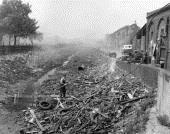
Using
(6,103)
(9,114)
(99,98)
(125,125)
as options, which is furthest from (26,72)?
(125,125)

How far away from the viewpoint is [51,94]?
68.2 feet

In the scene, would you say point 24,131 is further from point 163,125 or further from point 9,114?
point 163,125

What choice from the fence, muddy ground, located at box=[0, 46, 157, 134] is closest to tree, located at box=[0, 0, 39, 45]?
the fence

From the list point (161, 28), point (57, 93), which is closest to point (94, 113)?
point (57, 93)

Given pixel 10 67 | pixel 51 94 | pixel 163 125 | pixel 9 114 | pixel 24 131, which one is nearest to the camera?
pixel 163 125

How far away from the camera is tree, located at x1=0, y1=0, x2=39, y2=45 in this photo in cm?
4162

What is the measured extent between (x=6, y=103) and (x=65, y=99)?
492 centimetres

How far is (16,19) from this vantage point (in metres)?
42.8

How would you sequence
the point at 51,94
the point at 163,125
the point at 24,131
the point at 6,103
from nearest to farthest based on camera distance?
the point at 163,125
the point at 24,131
the point at 6,103
the point at 51,94

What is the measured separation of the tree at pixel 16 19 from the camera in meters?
41.6

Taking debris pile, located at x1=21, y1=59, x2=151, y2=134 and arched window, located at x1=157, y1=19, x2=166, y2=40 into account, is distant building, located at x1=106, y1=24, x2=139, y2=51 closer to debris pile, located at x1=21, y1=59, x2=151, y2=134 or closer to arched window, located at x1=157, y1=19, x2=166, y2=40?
arched window, located at x1=157, y1=19, x2=166, y2=40

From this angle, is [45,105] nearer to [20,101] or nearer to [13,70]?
[20,101]

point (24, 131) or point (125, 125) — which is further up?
point (125, 125)

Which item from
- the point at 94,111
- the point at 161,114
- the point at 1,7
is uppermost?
the point at 1,7
